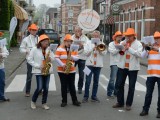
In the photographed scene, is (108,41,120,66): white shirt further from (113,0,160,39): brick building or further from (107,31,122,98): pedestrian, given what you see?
(113,0,160,39): brick building

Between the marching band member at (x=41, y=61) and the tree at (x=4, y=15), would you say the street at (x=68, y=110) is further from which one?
the tree at (x=4, y=15)

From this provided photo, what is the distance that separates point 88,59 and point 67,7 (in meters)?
97.2

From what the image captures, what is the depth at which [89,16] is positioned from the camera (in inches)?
515

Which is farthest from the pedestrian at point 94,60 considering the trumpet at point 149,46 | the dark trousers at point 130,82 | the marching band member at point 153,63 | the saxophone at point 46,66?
the trumpet at point 149,46

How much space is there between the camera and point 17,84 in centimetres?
1284

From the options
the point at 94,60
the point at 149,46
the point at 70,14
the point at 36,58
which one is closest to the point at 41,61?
the point at 36,58

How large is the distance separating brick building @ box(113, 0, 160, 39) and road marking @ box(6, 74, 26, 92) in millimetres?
16518

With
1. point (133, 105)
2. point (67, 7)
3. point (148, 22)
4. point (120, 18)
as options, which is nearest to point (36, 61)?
point (133, 105)

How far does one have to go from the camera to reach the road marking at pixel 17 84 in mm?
11727

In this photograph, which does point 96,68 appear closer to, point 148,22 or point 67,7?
point 148,22

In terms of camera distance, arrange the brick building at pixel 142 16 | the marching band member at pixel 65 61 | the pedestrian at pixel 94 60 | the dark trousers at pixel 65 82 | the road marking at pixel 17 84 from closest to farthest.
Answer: the marching band member at pixel 65 61, the dark trousers at pixel 65 82, the pedestrian at pixel 94 60, the road marking at pixel 17 84, the brick building at pixel 142 16

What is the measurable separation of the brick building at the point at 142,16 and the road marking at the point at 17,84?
16.5 meters

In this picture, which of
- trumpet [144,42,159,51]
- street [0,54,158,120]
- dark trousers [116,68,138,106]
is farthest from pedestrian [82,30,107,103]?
trumpet [144,42,159,51]

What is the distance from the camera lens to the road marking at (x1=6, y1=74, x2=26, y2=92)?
1173cm
